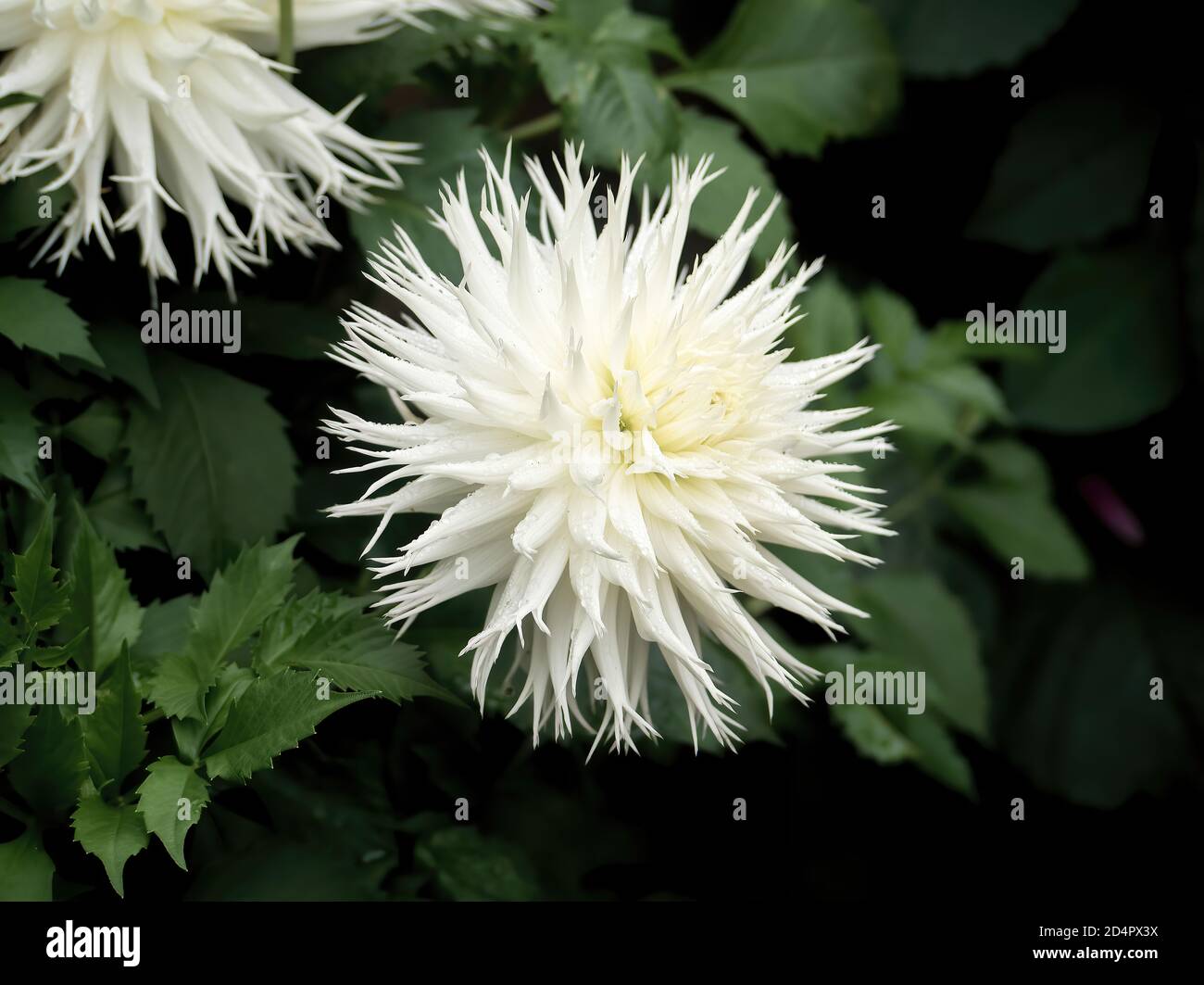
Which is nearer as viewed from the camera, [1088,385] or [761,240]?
[761,240]

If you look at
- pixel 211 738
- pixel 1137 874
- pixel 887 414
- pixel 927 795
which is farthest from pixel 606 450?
pixel 1137 874

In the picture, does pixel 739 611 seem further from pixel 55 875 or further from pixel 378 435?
pixel 55 875

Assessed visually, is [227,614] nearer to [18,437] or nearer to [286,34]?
[18,437]

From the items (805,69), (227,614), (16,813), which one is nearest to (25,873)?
(16,813)

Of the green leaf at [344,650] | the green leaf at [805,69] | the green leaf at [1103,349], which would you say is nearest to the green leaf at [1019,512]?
the green leaf at [1103,349]

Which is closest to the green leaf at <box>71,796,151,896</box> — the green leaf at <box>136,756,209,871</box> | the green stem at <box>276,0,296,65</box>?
the green leaf at <box>136,756,209,871</box>

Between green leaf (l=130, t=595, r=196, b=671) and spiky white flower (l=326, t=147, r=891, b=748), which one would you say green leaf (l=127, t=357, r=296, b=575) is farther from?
spiky white flower (l=326, t=147, r=891, b=748)

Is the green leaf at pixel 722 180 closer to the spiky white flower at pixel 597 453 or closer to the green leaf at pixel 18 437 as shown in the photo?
the spiky white flower at pixel 597 453
